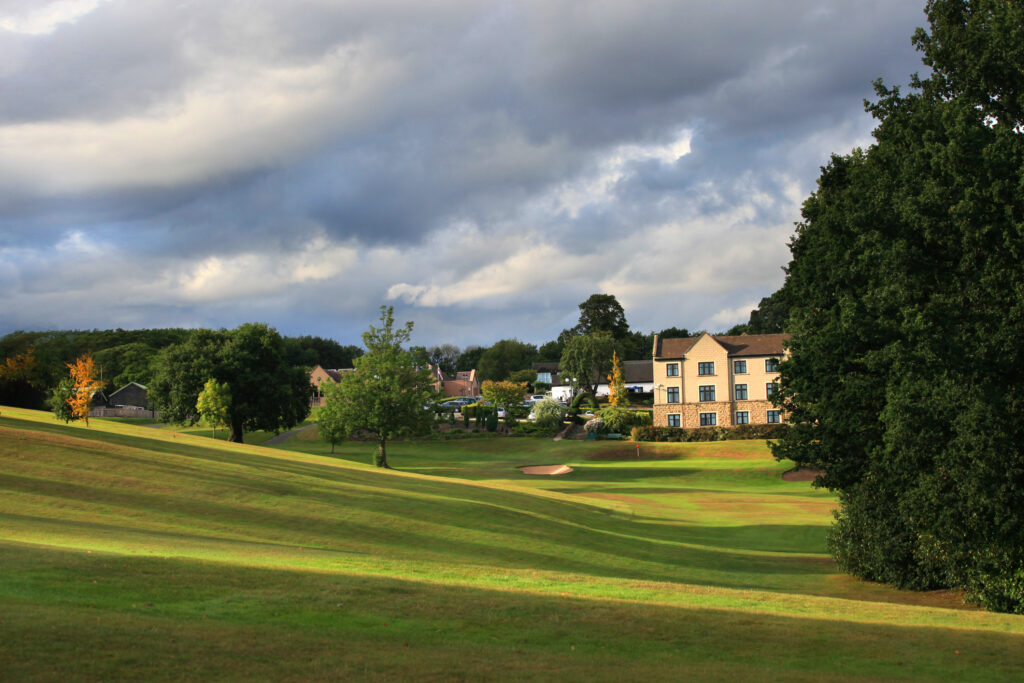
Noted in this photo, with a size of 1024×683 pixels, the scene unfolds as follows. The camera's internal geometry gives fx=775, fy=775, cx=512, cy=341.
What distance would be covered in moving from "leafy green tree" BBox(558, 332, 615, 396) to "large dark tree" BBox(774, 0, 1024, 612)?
332 feet

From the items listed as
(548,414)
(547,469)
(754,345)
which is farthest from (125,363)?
(754,345)

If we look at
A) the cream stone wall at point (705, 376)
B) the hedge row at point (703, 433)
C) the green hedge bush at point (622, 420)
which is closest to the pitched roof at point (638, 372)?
the cream stone wall at point (705, 376)

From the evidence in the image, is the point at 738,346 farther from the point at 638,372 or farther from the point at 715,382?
the point at 638,372

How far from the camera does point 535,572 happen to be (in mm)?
19453

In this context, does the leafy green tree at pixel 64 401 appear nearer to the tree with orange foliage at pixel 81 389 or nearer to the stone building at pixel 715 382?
the tree with orange foliage at pixel 81 389

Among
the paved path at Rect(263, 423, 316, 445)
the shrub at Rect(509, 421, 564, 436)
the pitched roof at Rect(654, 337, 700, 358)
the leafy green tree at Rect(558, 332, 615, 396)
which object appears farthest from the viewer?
the leafy green tree at Rect(558, 332, 615, 396)

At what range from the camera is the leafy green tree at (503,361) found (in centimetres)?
16912

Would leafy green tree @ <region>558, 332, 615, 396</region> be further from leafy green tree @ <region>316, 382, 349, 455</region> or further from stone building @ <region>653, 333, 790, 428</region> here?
leafy green tree @ <region>316, 382, 349, 455</region>

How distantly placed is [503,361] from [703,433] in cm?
9445

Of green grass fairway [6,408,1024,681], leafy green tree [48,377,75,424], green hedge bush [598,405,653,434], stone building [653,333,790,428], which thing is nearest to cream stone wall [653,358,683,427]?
stone building [653,333,790,428]

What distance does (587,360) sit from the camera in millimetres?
126500

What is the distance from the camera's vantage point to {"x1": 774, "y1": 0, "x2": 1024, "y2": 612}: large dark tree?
1975 cm

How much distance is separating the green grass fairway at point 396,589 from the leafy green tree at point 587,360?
91236 millimetres

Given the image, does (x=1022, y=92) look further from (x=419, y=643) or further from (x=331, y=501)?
(x=331, y=501)
